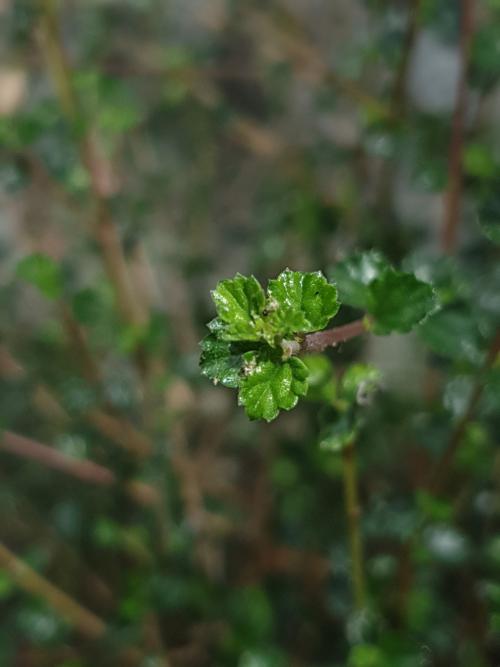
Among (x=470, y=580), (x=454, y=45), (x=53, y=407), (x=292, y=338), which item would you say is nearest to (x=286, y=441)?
(x=470, y=580)

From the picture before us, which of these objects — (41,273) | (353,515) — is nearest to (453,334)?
(353,515)

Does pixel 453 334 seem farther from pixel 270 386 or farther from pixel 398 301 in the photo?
pixel 270 386

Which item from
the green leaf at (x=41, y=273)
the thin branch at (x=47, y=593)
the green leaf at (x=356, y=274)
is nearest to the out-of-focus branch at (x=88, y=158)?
the green leaf at (x=41, y=273)

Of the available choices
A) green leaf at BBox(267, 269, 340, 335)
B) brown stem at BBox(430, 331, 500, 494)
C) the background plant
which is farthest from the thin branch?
green leaf at BBox(267, 269, 340, 335)

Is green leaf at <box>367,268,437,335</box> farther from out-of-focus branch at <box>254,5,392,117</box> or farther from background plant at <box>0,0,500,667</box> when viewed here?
out-of-focus branch at <box>254,5,392,117</box>

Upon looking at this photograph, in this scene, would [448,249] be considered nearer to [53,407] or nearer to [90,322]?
[90,322]

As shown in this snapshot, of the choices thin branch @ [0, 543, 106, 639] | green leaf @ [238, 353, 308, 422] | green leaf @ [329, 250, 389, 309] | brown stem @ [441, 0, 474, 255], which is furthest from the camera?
thin branch @ [0, 543, 106, 639]
